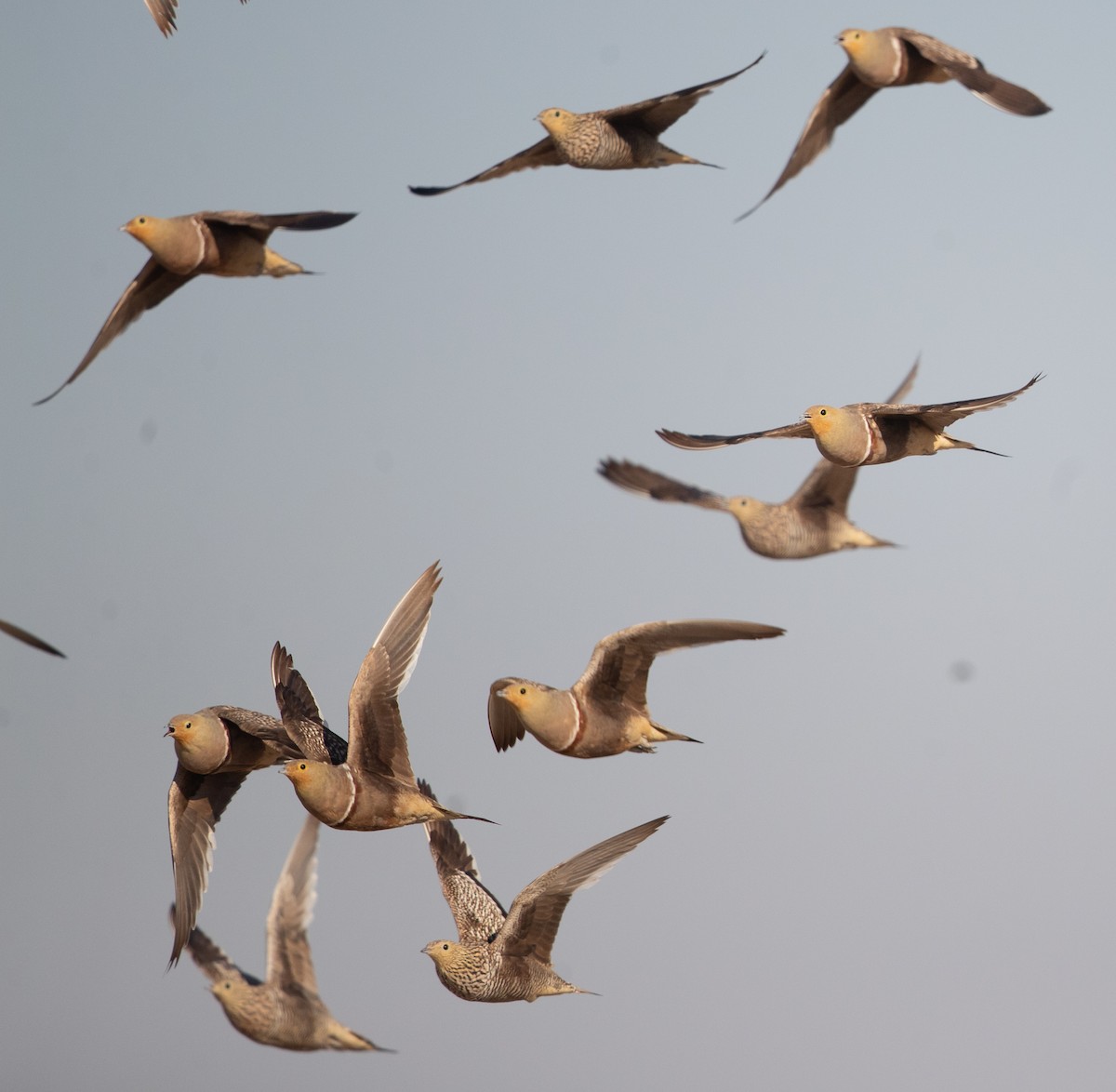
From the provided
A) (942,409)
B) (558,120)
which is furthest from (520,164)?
(942,409)

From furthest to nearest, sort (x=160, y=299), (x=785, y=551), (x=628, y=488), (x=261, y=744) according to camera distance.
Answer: (x=628, y=488) → (x=785, y=551) → (x=160, y=299) → (x=261, y=744)

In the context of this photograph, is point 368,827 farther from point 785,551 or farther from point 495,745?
point 785,551

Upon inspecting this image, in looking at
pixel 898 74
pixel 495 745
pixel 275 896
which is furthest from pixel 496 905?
pixel 898 74

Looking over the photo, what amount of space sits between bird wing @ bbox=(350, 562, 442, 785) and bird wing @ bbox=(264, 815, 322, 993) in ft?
9.88

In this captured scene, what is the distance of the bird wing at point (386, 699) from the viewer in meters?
13.7

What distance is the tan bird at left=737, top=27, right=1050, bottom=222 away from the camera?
50.0ft

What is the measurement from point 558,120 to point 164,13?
3.79 m

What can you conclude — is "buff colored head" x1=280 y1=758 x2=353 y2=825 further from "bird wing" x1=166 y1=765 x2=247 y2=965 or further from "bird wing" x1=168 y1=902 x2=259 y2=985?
"bird wing" x1=168 y1=902 x2=259 y2=985

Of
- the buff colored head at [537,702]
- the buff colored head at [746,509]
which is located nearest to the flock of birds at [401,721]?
the buff colored head at [537,702]

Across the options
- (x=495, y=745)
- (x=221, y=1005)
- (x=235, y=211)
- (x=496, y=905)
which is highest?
(x=235, y=211)

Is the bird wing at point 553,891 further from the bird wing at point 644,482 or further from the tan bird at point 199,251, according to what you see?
the bird wing at point 644,482

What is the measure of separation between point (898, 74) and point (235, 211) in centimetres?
642

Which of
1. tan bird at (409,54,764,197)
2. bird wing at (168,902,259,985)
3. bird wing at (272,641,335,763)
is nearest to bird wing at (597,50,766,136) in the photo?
tan bird at (409,54,764,197)

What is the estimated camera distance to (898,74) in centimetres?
1628
